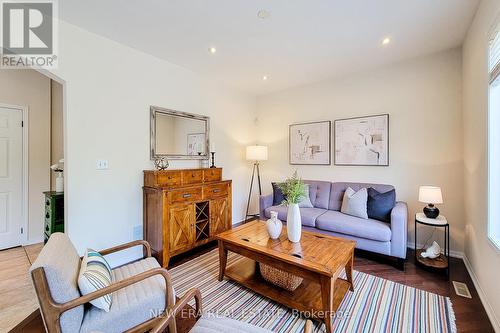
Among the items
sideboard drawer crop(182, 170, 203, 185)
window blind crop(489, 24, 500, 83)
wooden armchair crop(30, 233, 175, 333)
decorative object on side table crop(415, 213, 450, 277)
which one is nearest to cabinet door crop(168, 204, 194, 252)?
sideboard drawer crop(182, 170, 203, 185)

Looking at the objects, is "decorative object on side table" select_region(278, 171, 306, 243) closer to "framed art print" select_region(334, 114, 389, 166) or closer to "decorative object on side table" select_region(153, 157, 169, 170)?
"decorative object on side table" select_region(153, 157, 169, 170)

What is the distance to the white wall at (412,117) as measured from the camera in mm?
2914

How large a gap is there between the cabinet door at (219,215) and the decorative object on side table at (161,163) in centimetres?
83

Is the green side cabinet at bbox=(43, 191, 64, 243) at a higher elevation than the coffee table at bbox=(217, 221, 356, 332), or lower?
higher

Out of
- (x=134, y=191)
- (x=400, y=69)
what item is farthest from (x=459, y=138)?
(x=134, y=191)

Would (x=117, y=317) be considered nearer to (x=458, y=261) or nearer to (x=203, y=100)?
(x=203, y=100)

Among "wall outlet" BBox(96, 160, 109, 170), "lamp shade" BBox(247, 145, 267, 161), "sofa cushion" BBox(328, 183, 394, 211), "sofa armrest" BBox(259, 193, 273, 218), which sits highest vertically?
"lamp shade" BBox(247, 145, 267, 161)

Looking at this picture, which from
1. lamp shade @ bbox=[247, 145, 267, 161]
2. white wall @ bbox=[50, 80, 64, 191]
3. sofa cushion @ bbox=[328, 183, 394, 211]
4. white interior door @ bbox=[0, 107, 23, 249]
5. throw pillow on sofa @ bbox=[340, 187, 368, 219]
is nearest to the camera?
throw pillow on sofa @ bbox=[340, 187, 368, 219]

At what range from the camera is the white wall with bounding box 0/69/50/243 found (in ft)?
10.8

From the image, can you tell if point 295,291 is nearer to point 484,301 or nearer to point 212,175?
point 484,301

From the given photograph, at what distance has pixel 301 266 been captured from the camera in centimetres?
175

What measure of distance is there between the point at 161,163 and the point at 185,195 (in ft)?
1.89

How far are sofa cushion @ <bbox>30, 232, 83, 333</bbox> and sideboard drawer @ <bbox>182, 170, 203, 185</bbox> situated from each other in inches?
68.4

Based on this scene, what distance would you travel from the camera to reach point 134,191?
9.51ft
